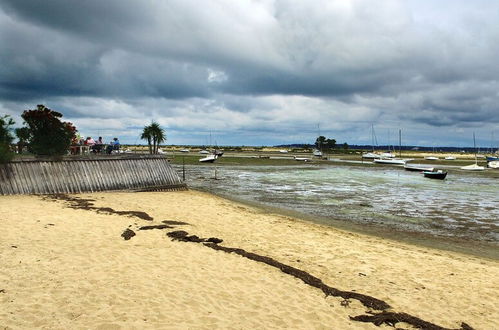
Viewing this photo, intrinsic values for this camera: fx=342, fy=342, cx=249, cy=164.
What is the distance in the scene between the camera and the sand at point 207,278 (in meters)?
6.87

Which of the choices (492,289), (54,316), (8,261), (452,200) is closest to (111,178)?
(8,261)

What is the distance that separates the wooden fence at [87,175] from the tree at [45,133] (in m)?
2.27

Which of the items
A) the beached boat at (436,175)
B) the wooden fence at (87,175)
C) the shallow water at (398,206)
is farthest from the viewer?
the beached boat at (436,175)

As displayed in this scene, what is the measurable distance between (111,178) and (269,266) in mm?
17354

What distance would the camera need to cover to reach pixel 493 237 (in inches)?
693

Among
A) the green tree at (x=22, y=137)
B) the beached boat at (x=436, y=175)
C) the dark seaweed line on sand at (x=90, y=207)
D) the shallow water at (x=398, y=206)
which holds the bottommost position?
the shallow water at (x=398, y=206)

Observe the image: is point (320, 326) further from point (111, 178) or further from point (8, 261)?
point (111, 178)

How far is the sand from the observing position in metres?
6.87

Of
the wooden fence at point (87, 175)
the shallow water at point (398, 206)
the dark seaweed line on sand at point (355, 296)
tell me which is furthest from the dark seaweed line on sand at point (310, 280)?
the shallow water at point (398, 206)

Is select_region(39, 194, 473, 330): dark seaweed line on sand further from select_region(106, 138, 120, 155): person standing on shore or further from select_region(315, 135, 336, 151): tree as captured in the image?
select_region(315, 135, 336, 151): tree

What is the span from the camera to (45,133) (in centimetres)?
2406

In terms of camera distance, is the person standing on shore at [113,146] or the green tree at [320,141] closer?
the person standing on shore at [113,146]

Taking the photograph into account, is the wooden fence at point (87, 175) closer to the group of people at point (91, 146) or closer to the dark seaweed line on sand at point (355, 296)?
the group of people at point (91, 146)

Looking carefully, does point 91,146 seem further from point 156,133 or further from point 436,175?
point 436,175
